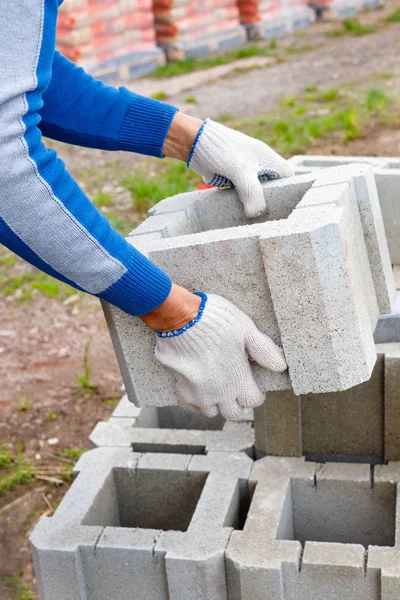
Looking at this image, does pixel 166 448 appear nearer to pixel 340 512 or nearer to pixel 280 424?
pixel 280 424

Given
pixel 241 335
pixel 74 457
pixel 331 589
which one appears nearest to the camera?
pixel 241 335

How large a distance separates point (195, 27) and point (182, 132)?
10.1 m

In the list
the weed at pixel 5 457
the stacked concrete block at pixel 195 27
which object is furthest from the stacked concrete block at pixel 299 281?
the stacked concrete block at pixel 195 27

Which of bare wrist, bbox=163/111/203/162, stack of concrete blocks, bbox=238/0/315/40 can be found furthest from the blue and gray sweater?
stack of concrete blocks, bbox=238/0/315/40

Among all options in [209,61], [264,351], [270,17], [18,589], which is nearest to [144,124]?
[264,351]

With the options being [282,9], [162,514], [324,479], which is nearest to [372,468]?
[324,479]

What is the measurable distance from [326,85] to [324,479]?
7.91 m

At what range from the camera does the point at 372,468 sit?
9.11ft

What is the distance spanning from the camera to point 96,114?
251 cm

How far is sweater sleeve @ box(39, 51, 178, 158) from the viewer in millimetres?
2467

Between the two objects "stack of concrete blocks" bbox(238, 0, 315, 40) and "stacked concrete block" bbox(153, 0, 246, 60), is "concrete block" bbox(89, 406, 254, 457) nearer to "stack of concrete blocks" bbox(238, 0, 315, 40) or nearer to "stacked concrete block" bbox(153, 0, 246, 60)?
"stacked concrete block" bbox(153, 0, 246, 60)

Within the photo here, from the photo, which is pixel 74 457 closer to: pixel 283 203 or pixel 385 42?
pixel 283 203

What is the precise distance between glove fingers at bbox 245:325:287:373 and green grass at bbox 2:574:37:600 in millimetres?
1529

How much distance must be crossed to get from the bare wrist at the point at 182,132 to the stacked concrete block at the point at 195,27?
9.62 metres
